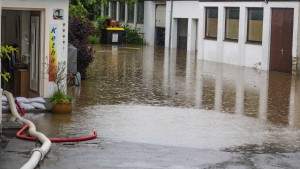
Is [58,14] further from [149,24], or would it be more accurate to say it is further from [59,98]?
[149,24]

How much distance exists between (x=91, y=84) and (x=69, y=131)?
10.1 m

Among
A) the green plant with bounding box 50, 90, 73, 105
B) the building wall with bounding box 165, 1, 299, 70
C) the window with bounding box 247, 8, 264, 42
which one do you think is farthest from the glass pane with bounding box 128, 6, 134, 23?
the green plant with bounding box 50, 90, 73, 105

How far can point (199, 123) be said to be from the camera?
16688 mm

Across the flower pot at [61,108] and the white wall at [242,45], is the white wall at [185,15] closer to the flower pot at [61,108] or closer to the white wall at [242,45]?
the white wall at [242,45]

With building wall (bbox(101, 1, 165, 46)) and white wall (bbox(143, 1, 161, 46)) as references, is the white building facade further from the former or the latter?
white wall (bbox(143, 1, 161, 46))

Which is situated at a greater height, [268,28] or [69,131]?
[268,28]

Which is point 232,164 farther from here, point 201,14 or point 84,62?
point 201,14

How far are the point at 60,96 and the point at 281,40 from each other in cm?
1722

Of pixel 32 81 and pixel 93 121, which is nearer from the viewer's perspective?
pixel 93 121

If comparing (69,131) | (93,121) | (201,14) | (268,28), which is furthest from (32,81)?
(201,14)

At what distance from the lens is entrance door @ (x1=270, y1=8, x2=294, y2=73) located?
31.9 metres

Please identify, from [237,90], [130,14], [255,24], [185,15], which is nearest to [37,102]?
[237,90]

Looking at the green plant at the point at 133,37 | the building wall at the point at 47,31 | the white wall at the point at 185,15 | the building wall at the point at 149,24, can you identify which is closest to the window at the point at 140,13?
the building wall at the point at 149,24

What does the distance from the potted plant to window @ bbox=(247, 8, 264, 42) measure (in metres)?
18.0
